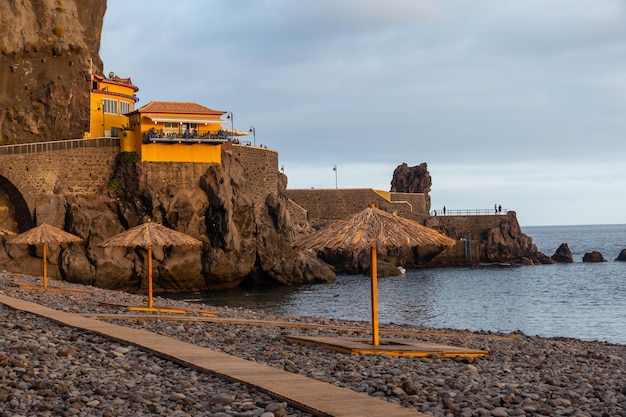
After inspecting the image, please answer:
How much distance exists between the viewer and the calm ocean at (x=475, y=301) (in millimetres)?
33122

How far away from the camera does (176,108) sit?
Result: 5181 centimetres

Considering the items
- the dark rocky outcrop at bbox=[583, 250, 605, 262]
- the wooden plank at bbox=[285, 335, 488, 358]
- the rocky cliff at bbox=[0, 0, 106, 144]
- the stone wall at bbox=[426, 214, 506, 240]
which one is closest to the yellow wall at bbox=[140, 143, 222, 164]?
the rocky cliff at bbox=[0, 0, 106, 144]

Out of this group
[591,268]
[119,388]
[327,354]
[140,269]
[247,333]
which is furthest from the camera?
[591,268]

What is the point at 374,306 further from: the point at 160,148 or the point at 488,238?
the point at 488,238

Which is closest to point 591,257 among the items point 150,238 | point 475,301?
point 475,301

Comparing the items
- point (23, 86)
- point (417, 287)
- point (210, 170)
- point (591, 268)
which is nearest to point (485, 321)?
point (417, 287)

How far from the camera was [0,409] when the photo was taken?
7.83 metres

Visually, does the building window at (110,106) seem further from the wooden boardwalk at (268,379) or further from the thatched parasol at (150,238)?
the wooden boardwalk at (268,379)

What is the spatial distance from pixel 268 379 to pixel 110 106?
47.6m

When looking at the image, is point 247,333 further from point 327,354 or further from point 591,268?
point 591,268

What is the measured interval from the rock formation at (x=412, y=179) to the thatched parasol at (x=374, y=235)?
76.3 metres

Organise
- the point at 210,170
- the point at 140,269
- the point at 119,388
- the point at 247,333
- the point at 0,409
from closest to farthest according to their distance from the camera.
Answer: the point at 0,409 < the point at 119,388 < the point at 247,333 < the point at 140,269 < the point at 210,170

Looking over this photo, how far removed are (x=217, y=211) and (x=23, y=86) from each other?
Answer: 14.1 metres

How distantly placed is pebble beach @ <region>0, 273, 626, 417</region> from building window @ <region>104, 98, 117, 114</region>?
41058 mm
